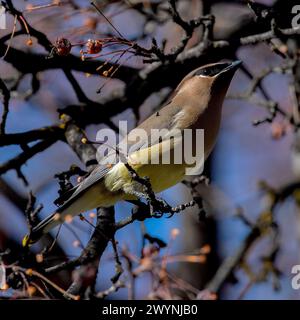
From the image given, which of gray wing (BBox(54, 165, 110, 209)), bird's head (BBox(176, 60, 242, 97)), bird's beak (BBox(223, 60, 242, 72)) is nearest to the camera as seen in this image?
gray wing (BBox(54, 165, 110, 209))

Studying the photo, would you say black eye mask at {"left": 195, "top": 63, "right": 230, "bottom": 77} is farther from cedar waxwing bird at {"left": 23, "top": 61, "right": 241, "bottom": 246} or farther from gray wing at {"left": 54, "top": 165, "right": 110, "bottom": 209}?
gray wing at {"left": 54, "top": 165, "right": 110, "bottom": 209}

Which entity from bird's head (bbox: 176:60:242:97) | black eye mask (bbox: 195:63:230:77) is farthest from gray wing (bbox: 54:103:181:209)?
black eye mask (bbox: 195:63:230:77)

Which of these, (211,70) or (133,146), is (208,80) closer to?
(211,70)

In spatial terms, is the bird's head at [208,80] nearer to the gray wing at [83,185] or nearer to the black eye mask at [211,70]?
the black eye mask at [211,70]

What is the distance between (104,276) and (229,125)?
8.59 feet

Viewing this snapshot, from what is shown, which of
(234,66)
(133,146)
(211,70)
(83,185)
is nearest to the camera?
(83,185)

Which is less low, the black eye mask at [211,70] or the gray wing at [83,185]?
the black eye mask at [211,70]

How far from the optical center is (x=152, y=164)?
14.6ft

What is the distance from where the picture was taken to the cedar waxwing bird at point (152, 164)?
14.5 feet

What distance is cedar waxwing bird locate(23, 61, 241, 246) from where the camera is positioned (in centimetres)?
443

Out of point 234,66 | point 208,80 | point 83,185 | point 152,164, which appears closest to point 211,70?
point 208,80

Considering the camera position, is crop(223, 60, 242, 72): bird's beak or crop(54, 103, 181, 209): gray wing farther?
crop(223, 60, 242, 72): bird's beak

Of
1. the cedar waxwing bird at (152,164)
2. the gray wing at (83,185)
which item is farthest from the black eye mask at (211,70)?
the gray wing at (83,185)
